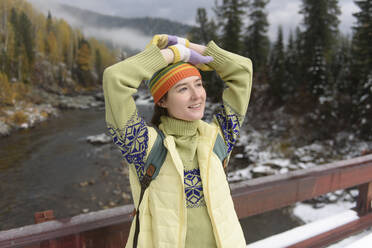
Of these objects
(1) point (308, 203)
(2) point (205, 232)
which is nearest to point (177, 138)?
(2) point (205, 232)

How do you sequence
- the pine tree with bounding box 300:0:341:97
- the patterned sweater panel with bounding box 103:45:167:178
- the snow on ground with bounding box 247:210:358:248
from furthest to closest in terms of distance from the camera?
the pine tree with bounding box 300:0:341:97 → the snow on ground with bounding box 247:210:358:248 → the patterned sweater panel with bounding box 103:45:167:178

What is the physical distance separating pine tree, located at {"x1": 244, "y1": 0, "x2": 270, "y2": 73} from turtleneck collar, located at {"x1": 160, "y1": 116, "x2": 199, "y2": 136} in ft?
70.8

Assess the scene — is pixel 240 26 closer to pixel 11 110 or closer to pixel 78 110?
pixel 78 110

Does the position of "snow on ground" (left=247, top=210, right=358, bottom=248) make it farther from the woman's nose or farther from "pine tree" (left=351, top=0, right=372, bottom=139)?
"pine tree" (left=351, top=0, right=372, bottom=139)

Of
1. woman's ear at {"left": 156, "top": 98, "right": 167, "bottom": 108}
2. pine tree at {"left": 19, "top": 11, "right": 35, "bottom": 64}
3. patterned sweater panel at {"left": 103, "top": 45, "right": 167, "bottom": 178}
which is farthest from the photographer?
pine tree at {"left": 19, "top": 11, "right": 35, "bottom": 64}

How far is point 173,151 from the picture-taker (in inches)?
44.0

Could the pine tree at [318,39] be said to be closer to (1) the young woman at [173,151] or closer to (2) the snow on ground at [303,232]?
(2) the snow on ground at [303,232]

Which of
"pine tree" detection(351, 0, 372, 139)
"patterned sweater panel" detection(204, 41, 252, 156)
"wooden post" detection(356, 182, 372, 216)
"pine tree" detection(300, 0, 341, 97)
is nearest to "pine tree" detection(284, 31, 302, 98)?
"pine tree" detection(300, 0, 341, 97)

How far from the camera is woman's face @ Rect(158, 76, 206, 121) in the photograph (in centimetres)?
120

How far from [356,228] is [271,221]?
5.81 m

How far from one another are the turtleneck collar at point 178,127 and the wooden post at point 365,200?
204 cm

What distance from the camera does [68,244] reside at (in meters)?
1.22

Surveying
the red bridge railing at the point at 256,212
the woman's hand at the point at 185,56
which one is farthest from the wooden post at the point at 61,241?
the woman's hand at the point at 185,56

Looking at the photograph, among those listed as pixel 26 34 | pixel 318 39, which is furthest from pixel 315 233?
pixel 26 34
